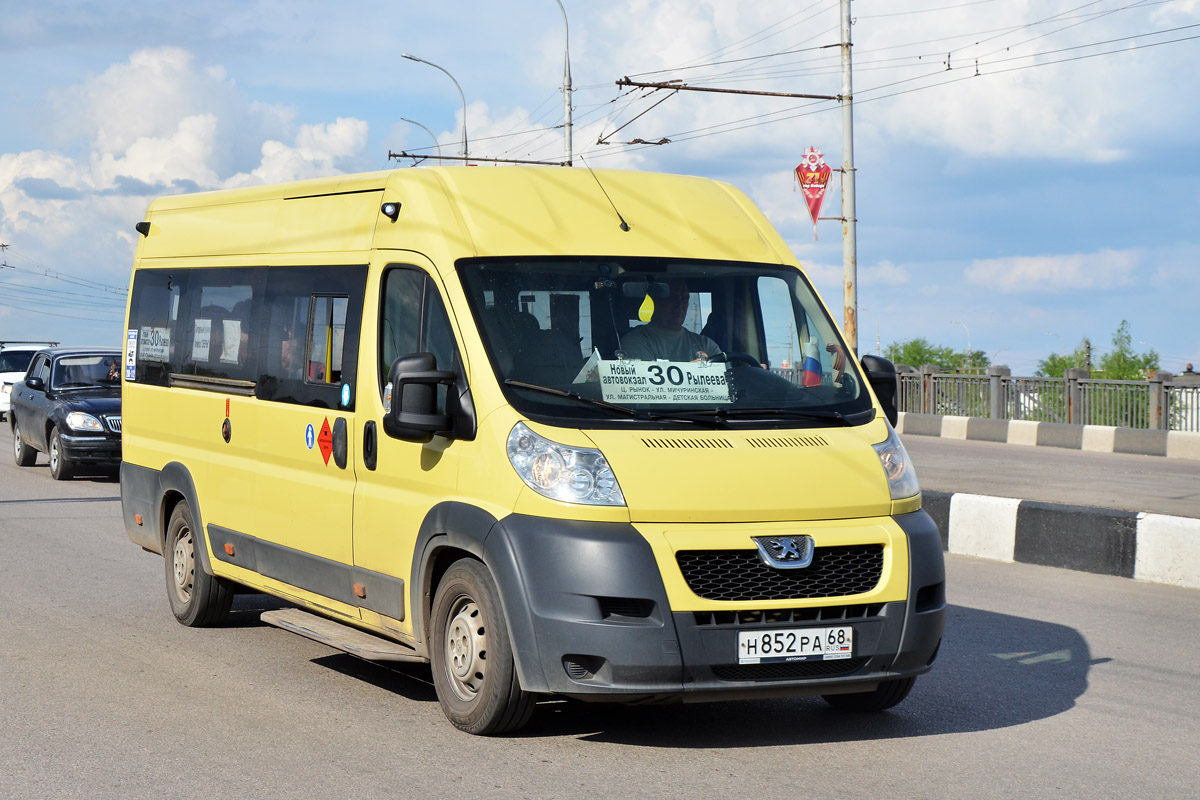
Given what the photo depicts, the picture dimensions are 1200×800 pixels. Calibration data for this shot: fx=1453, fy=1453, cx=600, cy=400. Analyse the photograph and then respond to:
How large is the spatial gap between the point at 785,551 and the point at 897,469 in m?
0.73

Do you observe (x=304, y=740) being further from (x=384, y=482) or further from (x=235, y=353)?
(x=235, y=353)

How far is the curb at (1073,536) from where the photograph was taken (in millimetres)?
10016

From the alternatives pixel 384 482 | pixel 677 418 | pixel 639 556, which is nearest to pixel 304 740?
pixel 384 482

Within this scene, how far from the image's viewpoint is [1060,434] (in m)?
25.6

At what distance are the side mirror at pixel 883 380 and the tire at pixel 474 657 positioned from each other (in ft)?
6.61

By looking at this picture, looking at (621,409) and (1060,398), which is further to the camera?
(1060,398)

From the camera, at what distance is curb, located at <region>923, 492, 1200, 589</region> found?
10016 mm

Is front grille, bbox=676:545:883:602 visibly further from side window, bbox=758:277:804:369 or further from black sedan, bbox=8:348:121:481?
black sedan, bbox=8:348:121:481

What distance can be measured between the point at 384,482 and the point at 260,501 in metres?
1.37

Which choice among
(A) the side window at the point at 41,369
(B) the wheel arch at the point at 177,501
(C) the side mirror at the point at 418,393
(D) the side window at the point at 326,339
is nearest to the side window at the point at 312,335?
(D) the side window at the point at 326,339

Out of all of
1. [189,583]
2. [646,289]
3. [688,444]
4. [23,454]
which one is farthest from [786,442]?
[23,454]

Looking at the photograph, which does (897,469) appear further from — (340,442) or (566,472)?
(340,442)

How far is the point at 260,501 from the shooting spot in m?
7.34

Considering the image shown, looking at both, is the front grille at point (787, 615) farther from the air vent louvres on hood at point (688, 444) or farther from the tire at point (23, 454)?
the tire at point (23, 454)
